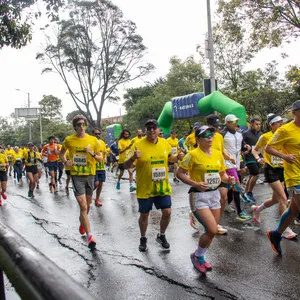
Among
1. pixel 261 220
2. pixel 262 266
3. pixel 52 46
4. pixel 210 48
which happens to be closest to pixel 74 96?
pixel 52 46

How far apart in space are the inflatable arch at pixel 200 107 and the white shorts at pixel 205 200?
961 cm

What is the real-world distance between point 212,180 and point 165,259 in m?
1.26

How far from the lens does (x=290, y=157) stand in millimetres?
4551

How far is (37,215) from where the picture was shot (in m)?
8.68

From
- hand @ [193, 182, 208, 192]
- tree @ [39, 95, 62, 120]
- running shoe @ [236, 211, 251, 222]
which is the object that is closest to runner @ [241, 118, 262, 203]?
running shoe @ [236, 211, 251, 222]

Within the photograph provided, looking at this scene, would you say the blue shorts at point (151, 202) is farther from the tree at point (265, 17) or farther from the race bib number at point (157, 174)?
the tree at point (265, 17)

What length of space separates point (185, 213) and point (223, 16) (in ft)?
36.0

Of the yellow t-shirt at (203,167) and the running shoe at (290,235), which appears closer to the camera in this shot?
the yellow t-shirt at (203,167)

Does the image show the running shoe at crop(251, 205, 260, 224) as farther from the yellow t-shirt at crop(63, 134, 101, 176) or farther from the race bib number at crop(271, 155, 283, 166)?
the yellow t-shirt at crop(63, 134, 101, 176)

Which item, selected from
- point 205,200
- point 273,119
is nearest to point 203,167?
point 205,200

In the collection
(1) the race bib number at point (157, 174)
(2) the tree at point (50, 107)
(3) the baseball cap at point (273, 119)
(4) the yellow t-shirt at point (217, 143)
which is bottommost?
(1) the race bib number at point (157, 174)

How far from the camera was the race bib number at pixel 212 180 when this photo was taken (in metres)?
4.43

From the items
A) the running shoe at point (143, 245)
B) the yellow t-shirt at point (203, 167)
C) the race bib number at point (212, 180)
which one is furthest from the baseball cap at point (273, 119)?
the running shoe at point (143, 245)

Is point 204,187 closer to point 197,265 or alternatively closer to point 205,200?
point 205,200
